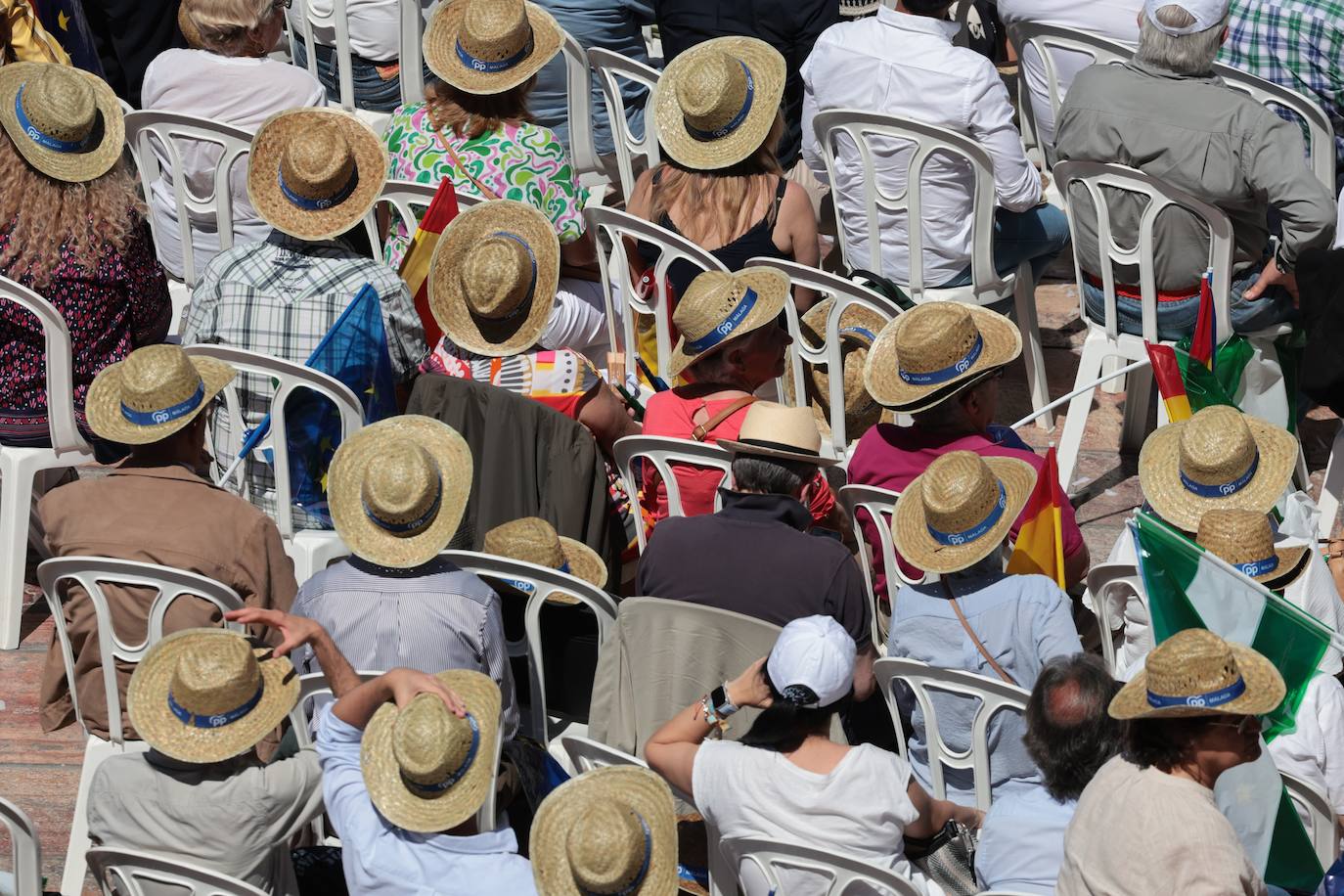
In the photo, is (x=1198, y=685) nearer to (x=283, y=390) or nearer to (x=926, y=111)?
(x=283, y=390)

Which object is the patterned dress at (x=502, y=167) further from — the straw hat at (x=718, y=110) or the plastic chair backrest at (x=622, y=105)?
the plastic chair backrest at (x=622, y=105)

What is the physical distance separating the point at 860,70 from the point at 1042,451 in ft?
4.62

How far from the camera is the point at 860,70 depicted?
6.18m

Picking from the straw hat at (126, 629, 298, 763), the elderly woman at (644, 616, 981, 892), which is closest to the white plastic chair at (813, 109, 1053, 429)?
the elderly woman at (644, 616, 981, 892)

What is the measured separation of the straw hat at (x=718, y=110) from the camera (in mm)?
5824

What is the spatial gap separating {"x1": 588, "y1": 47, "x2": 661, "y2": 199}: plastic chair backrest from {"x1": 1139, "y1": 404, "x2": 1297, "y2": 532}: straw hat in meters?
2.54

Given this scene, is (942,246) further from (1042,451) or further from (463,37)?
(463,37)

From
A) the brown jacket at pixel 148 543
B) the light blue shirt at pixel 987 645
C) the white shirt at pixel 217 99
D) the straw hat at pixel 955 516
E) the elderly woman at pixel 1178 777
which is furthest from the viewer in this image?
the white shirt at pixel 217 99

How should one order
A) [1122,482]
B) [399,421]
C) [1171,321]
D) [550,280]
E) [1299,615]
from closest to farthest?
[1299,615] < [399,421] < [550,280] < [1171,321] < [1122,482]

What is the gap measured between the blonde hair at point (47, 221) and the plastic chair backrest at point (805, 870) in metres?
2.83

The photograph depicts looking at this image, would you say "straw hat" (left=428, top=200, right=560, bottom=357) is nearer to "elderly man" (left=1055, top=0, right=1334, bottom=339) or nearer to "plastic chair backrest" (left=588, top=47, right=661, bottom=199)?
"plastic chair backrest" (left=588, top=47, right=661, bottom=199)

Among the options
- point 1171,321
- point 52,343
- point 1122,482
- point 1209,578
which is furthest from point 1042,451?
point 52,343

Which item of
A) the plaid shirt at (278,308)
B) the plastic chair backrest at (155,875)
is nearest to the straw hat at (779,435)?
the plaid shirt at (278,308)

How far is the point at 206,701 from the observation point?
3822mm
